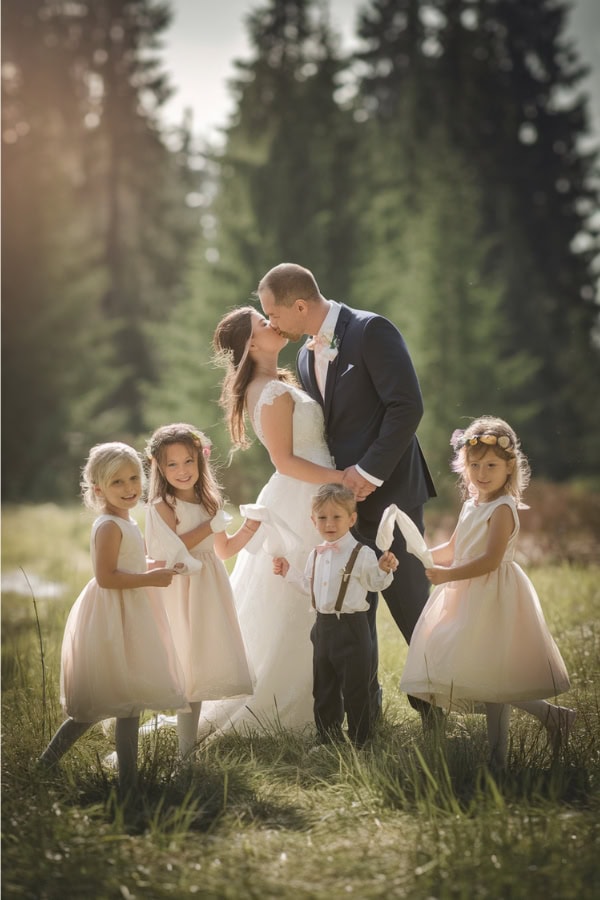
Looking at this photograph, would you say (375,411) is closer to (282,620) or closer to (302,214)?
(282,620)

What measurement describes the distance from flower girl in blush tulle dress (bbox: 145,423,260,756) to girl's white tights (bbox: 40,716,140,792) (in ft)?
1.07

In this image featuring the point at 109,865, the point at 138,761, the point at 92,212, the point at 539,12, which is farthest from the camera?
the point at 92,212

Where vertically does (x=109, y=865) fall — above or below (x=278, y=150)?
below

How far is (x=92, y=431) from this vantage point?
74.9ft

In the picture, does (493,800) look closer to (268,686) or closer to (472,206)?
(268,686)

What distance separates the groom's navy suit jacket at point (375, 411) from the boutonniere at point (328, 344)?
0.02 m

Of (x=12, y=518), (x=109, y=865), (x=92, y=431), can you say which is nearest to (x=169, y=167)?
(x=92, y=431)

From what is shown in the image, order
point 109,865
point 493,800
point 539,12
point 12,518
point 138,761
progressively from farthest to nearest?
point 539,12 → point 12,518 → point 138,761 → point 493,800 → point 109,865

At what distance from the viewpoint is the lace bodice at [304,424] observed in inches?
181

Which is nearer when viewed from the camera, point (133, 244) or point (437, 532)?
point (437, 532)

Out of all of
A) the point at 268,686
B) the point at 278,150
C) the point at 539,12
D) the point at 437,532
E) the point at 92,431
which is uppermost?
the point at 539,12

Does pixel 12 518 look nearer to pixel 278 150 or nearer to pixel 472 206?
pixel 278 150

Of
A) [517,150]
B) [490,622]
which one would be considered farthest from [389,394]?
[517,150]

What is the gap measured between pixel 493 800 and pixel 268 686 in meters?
1.45
